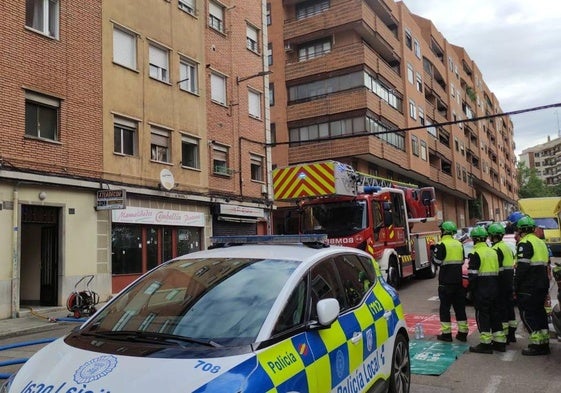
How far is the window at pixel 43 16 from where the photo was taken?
1468 centimetres

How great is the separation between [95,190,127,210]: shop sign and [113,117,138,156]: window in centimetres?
203

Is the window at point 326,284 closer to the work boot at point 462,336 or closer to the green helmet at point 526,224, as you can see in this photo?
the green helmet at point 526,224

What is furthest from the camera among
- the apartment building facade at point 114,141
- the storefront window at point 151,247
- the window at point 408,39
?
the window at point 408,39

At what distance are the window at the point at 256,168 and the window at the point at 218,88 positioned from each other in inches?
123

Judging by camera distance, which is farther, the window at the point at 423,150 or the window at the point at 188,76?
the window at the point at 423,150

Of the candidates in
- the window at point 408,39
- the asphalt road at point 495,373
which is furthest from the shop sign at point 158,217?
the window at point 408,39

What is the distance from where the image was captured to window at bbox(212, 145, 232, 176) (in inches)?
848

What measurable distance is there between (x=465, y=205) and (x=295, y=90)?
3754 cm

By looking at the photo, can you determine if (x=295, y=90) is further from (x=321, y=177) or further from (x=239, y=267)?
(x=239, y=267)

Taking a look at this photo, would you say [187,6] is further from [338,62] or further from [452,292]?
[452,292]

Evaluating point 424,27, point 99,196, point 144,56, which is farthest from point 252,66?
point 424,27

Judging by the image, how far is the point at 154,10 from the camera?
19000 mm

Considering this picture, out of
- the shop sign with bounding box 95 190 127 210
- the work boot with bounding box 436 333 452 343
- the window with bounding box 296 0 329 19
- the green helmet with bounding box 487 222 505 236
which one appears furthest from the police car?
the window with bounding box 296 0 329 19

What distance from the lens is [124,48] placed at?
697 inches
